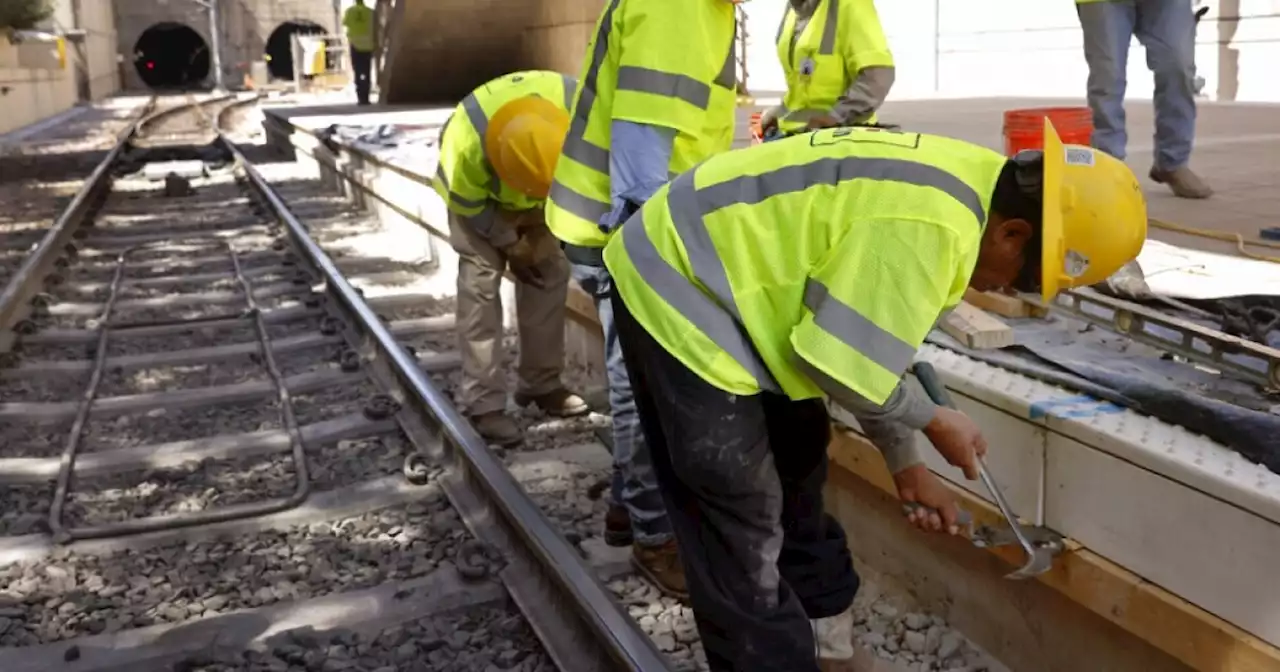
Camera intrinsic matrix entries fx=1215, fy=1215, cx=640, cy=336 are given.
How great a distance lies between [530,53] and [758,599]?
15764 millimetres

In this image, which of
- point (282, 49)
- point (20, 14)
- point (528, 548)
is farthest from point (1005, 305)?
point (282, 49)

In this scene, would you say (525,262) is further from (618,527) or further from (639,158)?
(639,158)

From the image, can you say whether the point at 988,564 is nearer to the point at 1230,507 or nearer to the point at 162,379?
the point at 1230,507

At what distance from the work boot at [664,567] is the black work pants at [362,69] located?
1864 cm

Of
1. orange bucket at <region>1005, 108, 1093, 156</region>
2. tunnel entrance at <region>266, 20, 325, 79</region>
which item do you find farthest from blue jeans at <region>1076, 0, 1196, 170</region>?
tunnel entrance at <region>266, 20, 325, 79</region>

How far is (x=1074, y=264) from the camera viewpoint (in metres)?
2.16

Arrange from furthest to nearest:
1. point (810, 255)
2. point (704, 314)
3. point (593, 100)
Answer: point (593, 100), point (704, 314), point (810, 255)

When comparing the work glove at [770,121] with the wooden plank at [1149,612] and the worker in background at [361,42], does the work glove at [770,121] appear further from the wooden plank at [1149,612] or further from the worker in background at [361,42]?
the worker in background at [361,42]

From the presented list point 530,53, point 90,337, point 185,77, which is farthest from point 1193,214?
point 185,77

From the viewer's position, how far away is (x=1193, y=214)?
580cm

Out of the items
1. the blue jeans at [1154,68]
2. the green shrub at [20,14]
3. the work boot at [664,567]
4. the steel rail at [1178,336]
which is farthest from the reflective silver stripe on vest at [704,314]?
the green shrub at [20,14]

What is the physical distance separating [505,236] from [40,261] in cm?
506

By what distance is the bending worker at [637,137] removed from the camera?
3246 mm

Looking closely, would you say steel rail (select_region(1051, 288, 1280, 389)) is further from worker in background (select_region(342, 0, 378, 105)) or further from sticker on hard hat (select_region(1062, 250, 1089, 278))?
worker in background (select_region(342, 0, 378, 105))
